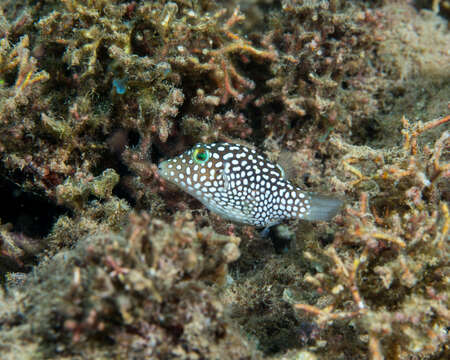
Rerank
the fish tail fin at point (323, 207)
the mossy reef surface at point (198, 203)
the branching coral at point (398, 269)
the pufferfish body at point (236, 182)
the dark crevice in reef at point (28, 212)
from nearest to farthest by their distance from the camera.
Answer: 1. the mossy reef surface at point (198, 203)
2. the branching coral at point (398, 269)
3. the fish tail fin at point (323, 207)
4. the pufferfish body at point (236, 182)
5. the dark crevice in reef at point (28, 212)

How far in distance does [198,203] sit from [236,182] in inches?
34.3

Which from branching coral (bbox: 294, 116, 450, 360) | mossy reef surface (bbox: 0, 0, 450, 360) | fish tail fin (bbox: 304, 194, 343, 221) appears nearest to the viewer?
mossy reef surface (bbox: 0, 0, 450, 360)

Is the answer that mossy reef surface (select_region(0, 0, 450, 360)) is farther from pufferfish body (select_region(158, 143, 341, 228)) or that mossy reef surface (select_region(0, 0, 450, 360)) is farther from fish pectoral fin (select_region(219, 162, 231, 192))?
fish pectoral fin (select_region(219, 162, 231, 192))

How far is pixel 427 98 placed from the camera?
541 centimetres

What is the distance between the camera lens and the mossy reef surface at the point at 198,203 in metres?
2.71

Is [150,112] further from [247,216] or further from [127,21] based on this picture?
[247,216]

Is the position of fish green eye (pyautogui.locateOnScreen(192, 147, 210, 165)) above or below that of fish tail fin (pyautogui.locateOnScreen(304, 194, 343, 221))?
above

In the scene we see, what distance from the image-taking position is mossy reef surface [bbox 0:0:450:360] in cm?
271

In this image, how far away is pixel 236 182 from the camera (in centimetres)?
446

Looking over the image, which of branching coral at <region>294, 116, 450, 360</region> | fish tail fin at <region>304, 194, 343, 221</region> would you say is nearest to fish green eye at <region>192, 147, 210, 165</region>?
fish tail fin at <region>304, 194, 343, 221</region>

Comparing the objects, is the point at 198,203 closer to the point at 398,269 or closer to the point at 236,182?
the point at 236,182

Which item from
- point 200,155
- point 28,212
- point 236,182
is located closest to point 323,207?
point 236,182

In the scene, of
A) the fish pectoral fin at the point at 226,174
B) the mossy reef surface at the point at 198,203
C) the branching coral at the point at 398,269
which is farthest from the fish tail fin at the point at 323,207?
the fish pectoral fin at the point at 226,174

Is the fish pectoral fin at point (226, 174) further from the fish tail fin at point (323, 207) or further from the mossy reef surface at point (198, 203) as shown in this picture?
the fish tail fin at point (323, 207)
